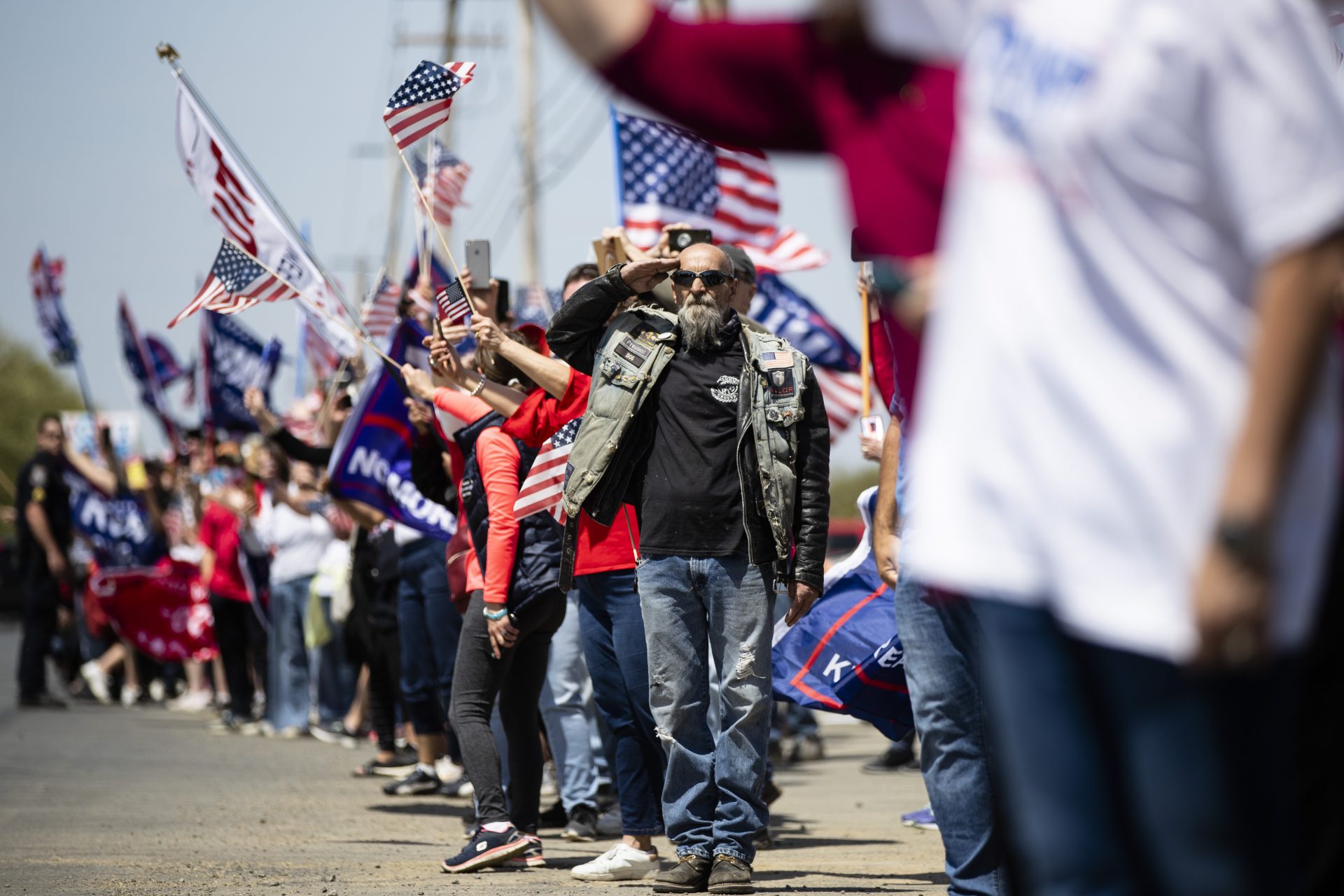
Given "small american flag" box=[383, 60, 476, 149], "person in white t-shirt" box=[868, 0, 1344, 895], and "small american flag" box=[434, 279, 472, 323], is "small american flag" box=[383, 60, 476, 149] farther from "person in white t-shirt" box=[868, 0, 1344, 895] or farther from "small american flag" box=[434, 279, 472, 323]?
"person in white t-shirt" box=[868, 0, 1344, 895]

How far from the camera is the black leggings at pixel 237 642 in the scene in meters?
15.6

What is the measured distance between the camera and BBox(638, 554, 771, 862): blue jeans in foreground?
6207 millimetres

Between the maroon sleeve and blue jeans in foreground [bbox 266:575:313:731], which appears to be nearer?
the maroon sleeve

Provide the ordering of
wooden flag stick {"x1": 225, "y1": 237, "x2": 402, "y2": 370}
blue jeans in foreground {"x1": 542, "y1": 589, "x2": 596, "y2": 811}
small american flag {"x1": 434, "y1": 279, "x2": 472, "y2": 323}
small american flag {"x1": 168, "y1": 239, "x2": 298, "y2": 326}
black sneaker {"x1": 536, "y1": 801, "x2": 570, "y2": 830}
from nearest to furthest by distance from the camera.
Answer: small american flag {"x1": 434, "y1": 279, "x2": 472, "y2": 323}
blue jeans in foreground {"x1": 542, "y1": 589, "x2": 596, "y2": 811}
wooden flag stick {"x1": 225, "y1": 237, "x2": 402, "y2": 370}
black sneaker {"x1": 536, "y1": 801, "x2": 570, "y2": 830}
small american flag {"x1": 168, "y1": 239, "x2": 298, "y2": 326}

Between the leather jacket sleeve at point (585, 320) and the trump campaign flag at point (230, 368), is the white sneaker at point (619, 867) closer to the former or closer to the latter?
the leather jacket sleeve at point (585, 320)

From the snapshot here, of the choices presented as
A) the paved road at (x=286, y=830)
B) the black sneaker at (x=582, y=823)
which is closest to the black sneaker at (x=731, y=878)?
the paved road at (x=286, y=830)

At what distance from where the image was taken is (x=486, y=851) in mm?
6914

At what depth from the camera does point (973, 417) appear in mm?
2033

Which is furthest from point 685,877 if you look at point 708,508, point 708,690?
point 708,508

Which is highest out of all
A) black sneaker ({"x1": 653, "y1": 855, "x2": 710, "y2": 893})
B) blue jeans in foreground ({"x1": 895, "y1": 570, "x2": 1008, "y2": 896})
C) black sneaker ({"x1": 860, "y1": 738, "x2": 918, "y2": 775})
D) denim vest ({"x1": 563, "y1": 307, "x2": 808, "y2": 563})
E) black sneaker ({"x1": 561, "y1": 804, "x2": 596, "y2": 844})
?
denim vest ({"x1": 563, "y1": 307, "x2": 808, "y2": 563})

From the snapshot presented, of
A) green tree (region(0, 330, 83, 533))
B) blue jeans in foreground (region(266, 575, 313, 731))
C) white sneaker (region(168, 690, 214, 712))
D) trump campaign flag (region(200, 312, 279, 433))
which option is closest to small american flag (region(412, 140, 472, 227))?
blue jeans in foreground (region(266, 575, 313, 731))

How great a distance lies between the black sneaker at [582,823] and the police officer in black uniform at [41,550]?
35.7ft

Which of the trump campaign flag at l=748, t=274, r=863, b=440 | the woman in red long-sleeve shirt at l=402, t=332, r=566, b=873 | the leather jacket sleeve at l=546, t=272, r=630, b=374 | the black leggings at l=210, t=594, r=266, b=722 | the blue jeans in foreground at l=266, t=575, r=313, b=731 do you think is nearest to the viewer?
the leather jacket sleeve at l=546, t=272, r=630, b=374

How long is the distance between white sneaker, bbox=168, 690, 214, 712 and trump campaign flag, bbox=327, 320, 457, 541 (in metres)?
9.66
